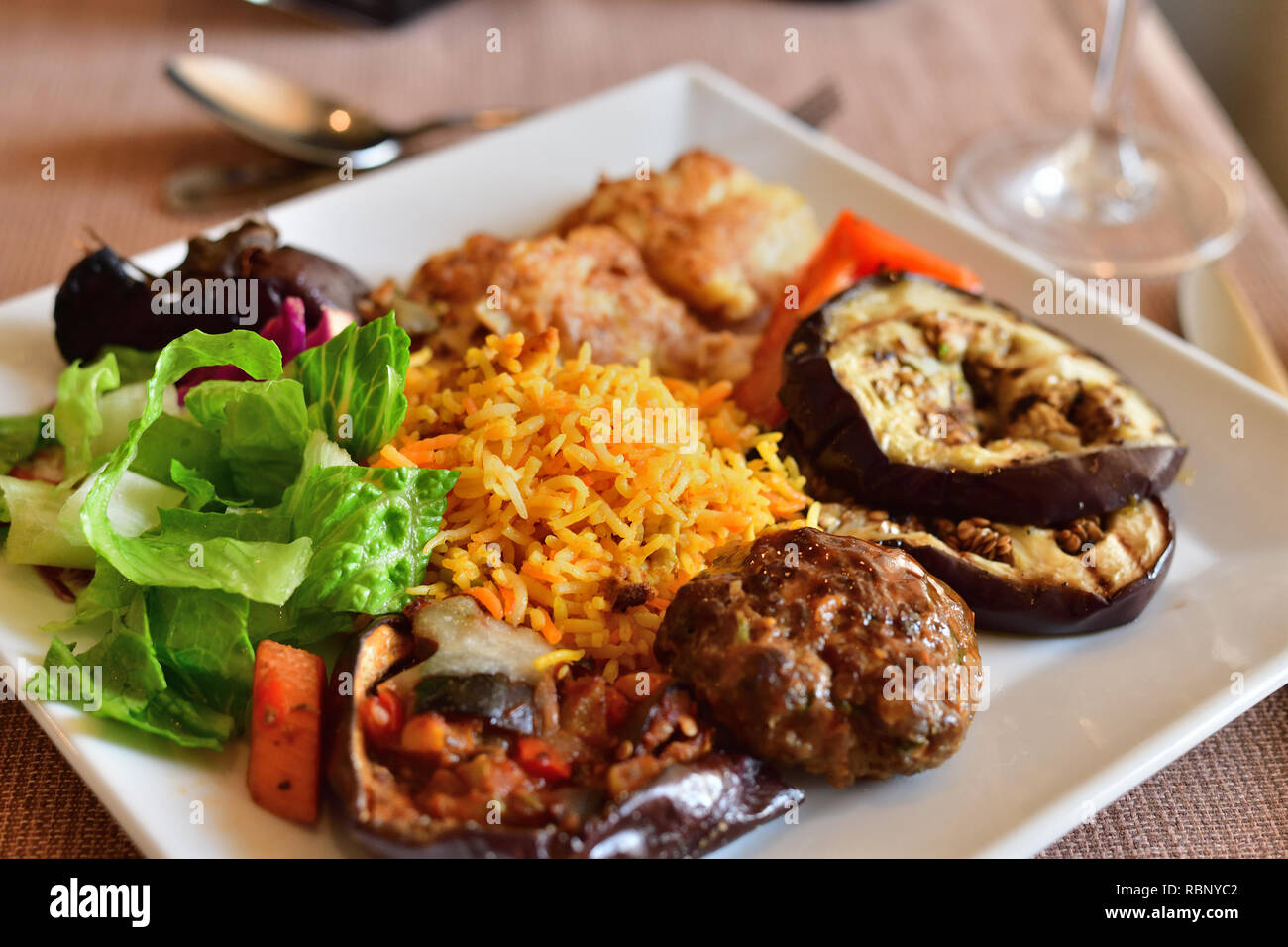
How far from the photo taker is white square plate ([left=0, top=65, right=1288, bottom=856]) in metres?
2.55

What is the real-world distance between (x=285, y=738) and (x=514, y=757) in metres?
0.50

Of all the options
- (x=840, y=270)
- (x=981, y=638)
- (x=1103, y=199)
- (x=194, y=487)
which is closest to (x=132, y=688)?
(x=194, y=487)

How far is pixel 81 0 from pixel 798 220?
466cm

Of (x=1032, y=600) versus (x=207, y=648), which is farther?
(x=1032, y=600)

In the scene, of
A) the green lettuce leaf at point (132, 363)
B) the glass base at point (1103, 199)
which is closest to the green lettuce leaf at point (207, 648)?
the green lettuce leaf at point (132, 363)

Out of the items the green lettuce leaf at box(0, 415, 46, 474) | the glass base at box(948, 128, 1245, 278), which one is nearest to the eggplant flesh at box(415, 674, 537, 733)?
the green lettuce leaf at box(0, 415, 46, 474)

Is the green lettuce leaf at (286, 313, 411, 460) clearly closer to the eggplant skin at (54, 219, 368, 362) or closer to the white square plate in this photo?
the eggplant skin at (54, 219, 368, 362)

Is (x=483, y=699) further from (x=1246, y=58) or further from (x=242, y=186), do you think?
(x=1246, y=58)

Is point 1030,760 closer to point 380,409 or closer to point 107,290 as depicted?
point 380,409

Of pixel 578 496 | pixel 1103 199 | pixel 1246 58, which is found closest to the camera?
pixel 578 496

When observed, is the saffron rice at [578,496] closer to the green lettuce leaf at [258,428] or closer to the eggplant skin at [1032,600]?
the green lettuce leaf at [258,428]

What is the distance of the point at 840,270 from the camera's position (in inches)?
167

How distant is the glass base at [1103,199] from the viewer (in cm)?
505

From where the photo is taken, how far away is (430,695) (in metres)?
2.58
